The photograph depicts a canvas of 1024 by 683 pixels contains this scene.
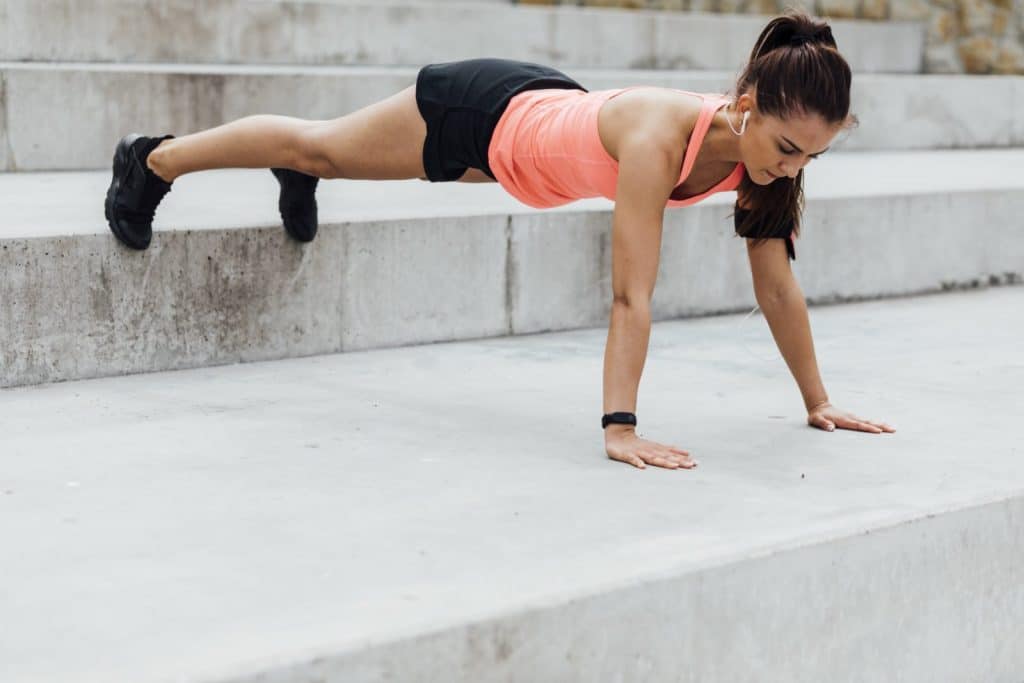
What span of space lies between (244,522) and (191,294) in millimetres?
1287

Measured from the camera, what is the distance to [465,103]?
296 centimetres

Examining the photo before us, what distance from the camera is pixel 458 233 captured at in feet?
11.9

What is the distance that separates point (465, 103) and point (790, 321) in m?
0.81

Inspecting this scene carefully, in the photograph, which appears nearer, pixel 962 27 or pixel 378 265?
pixel 378 265

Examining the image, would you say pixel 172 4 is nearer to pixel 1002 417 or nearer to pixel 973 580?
pixel 1002 417

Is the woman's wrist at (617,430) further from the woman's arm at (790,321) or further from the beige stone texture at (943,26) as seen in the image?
the beige stone texture at (943,26)

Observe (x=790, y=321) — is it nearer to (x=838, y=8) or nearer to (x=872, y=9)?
(x=838, y=8)

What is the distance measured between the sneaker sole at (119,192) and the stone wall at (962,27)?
5.51m

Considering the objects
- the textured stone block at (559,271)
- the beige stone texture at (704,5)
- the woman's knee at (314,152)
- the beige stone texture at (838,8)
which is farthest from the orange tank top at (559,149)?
the beige stone texture at (838,8)

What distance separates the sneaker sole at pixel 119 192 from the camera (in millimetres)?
3076

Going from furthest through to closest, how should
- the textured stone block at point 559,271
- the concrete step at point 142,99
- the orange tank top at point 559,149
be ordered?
the concrete step at point 142,99
the textured stone block at point 559,271
the orange tank top at point 559,149

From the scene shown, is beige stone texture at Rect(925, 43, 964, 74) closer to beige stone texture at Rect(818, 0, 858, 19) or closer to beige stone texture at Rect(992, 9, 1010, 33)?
beige stone texture at Rect(992, 9, 1010, 33)

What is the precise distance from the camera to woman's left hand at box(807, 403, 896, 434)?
271 cm

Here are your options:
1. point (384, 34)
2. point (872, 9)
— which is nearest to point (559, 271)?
point (384, 34)
